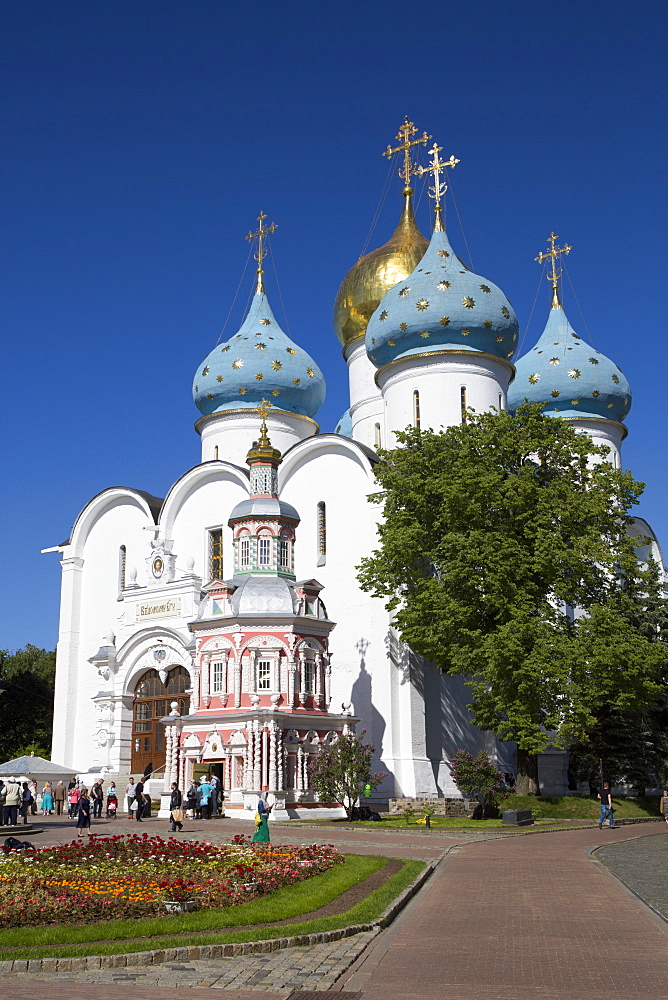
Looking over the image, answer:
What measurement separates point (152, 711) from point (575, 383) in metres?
17.6

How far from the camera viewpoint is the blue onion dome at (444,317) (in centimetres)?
2958

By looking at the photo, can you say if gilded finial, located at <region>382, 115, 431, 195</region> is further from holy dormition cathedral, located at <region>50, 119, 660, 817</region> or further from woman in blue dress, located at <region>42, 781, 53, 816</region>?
woman in blue dress, located at <region>42, 781, 53, 816</region>

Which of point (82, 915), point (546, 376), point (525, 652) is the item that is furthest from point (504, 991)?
point (546, 376)

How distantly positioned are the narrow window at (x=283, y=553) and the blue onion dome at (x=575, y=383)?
1263 centimetres

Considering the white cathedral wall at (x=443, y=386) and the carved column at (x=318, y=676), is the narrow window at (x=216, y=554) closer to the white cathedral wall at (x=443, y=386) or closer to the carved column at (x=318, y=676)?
the white cathedral wall at (x=443, y=386)

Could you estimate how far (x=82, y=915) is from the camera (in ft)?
27.7

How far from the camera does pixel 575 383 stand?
35750 millimetres

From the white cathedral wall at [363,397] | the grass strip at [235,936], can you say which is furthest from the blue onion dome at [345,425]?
the grass strip at [235,936]

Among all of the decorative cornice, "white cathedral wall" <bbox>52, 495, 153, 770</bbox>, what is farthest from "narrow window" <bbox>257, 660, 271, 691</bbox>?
the decorative cornice

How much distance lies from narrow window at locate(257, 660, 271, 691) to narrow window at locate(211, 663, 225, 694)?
0.98 meters

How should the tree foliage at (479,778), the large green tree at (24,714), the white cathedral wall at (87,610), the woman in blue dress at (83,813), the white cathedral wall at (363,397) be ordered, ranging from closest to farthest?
the woman in blue dress at (83,813)
the tree foliage at (479,778)
the white cathedral wall at (87,610)
the white cathedral wall at (363,397)
the large green tree at (24,714)

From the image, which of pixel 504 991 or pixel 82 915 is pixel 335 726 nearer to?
pixel 82 915

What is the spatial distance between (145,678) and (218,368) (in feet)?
34.6

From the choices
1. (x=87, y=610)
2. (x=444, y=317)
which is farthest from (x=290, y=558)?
(x=87, y=610)
